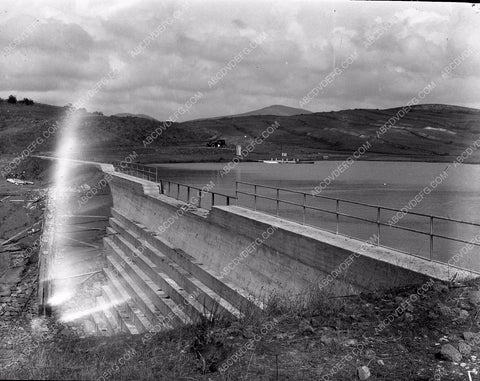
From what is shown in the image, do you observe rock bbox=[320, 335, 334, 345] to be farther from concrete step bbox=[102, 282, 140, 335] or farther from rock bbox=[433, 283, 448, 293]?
concrete step bbox=[102, 282, 140, 335]

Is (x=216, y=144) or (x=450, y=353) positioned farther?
(x=216, y=144)

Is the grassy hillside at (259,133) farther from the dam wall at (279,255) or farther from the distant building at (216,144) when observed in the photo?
the dam wall at (279,255)

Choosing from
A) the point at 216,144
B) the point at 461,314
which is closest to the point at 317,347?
the point at 461,314

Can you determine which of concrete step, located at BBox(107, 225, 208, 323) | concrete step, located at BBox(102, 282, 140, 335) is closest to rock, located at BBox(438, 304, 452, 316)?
concrete step, located at BBox(107, 225, 208, 323)

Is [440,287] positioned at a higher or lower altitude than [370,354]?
higher

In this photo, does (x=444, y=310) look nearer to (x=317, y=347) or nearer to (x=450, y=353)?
(x=450, y=353)

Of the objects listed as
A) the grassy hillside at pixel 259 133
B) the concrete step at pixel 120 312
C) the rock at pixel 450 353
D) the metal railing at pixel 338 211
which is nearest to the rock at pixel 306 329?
the rock at pixel 450 353
